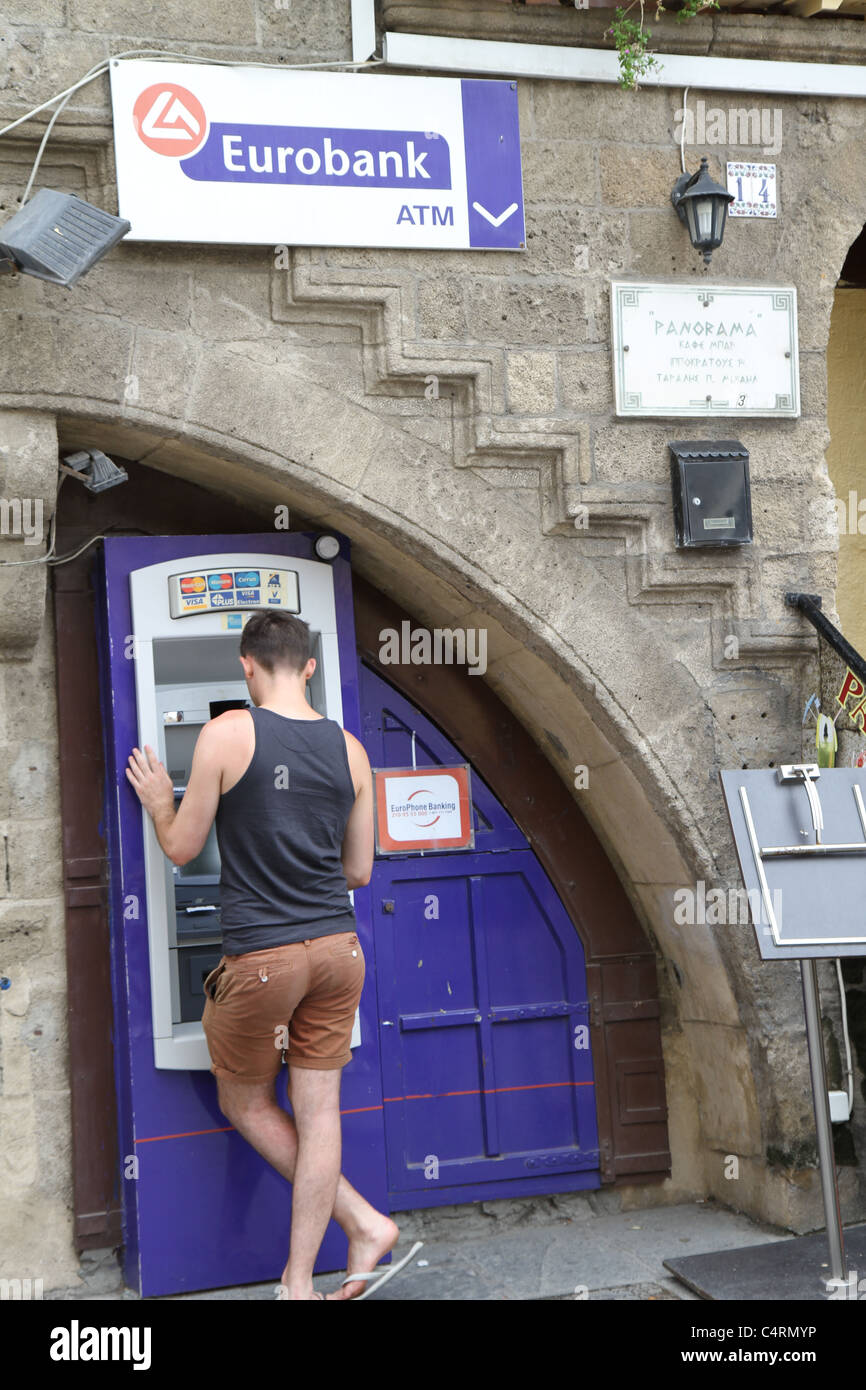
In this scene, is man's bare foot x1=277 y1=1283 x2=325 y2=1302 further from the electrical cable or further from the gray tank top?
the electrical cable

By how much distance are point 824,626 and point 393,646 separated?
56.2 inches

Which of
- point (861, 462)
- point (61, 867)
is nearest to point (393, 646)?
point (61, 867)

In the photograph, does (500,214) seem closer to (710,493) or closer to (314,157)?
(314,157)

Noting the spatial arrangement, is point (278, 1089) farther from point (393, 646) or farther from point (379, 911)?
point (393, 646)

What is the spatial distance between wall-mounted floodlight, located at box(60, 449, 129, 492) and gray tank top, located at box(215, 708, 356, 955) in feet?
2.90

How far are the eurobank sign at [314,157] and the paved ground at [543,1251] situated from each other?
3.09 meters

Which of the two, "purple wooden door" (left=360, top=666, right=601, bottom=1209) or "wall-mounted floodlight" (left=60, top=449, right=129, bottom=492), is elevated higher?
"wall-mounted floodlight" (left=60, top=449, right=129, bottom=492)

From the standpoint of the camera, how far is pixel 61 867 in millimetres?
4383

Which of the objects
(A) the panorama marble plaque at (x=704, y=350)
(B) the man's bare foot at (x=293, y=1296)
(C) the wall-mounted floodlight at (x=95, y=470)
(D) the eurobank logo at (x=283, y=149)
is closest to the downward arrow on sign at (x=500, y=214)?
(D) the eurobank logo at (x=283, y=149)

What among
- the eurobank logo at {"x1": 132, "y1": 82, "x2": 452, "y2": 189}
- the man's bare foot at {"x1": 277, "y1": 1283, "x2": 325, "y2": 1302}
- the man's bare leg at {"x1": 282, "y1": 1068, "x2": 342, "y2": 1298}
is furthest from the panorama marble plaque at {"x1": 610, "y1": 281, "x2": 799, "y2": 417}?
the man's bare foot at {"x1": 277, "y1": 1283, "x2": 325, "y2": 1302}

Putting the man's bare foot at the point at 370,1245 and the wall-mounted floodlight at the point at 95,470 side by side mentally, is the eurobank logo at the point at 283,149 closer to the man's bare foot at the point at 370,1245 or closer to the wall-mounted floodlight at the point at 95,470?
the wall-mounted floodlight at the point at 95,470

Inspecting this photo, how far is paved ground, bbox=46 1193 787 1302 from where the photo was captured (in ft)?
13.6

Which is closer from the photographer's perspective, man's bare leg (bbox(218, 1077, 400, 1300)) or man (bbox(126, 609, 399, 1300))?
man (bbox(126, 609, 399, 1300))

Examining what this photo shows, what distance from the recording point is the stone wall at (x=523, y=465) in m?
4.10
